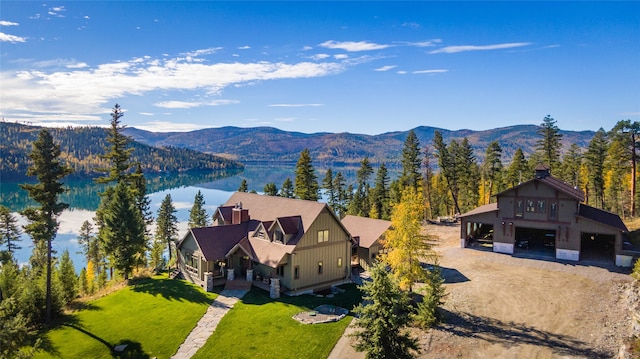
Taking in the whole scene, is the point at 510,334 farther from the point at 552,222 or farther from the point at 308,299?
the point at 552,222

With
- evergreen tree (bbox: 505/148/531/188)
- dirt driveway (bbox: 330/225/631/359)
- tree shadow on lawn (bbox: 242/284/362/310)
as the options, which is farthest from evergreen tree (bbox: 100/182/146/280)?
evergreen tree (bbox: 505/148/531/188)

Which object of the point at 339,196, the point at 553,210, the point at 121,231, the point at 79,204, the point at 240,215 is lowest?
the point at 79,204

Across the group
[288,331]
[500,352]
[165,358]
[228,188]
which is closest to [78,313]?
[165,358]

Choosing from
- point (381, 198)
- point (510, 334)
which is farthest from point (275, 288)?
point (381, 198)

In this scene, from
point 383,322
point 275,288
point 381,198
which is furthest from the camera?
point 381,198

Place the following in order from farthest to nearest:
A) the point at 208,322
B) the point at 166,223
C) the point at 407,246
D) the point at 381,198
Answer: the point at 381,198 < the point at 166,223 < the point at 407,246 < the point at 208,322

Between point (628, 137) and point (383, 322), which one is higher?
point (628, 137)
